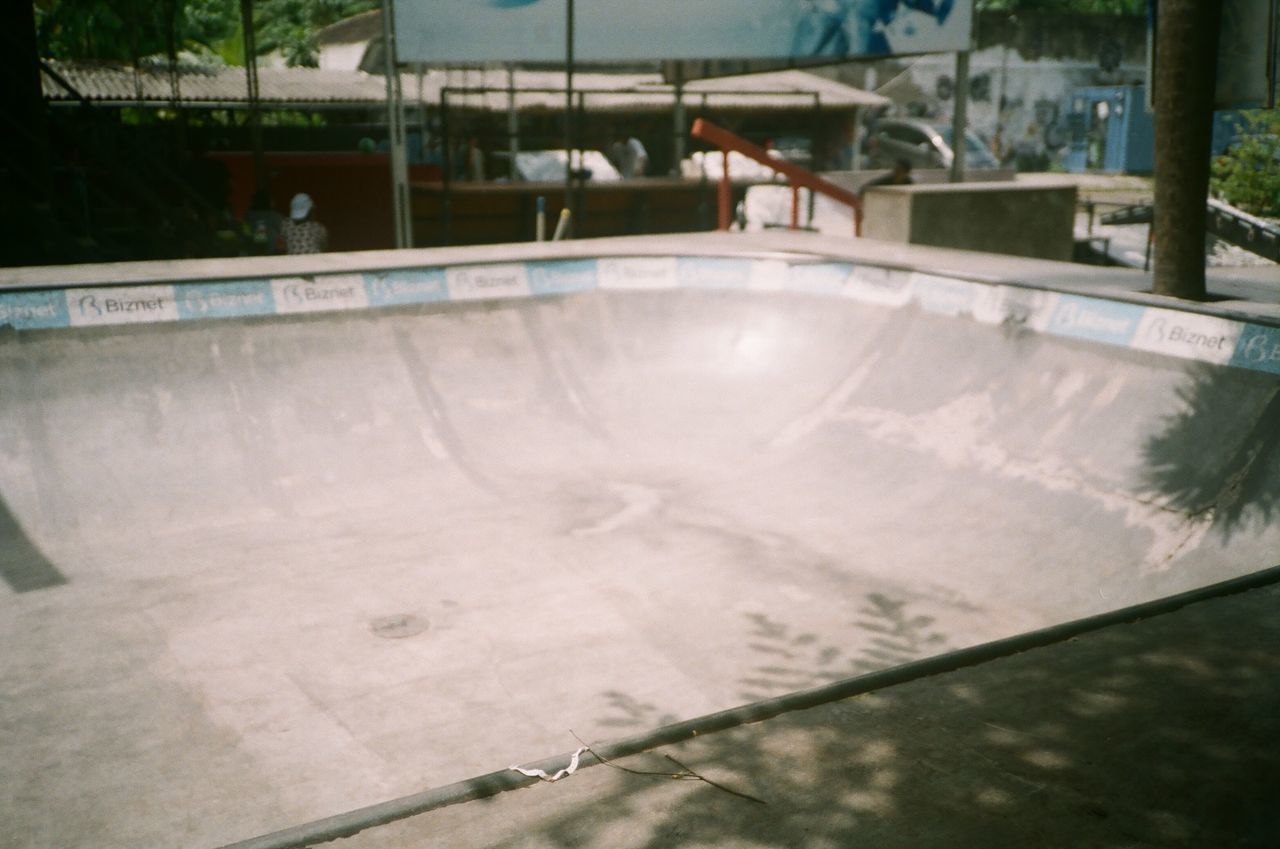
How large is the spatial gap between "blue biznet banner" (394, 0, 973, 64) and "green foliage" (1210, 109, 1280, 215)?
4211 millimetres

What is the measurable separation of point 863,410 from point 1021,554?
7.78 ft

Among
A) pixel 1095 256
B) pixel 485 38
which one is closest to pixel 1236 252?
pixel 1095 256

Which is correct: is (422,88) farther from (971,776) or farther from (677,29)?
(971,776)

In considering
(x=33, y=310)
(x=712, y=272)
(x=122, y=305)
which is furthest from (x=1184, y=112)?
(x=33, y=310)

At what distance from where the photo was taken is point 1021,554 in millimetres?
6965

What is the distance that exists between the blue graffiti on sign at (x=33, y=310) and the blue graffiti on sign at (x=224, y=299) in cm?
87

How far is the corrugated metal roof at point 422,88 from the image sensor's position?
837 inches

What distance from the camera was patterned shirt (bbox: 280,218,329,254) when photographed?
13055mm

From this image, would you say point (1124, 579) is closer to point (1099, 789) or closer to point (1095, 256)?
point (1099, 789)

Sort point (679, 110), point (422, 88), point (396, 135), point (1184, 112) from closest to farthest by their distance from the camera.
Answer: point (1184, 112), point (396, 135), point (679, 110), point (422, 88)

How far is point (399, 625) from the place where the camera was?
6316 mm

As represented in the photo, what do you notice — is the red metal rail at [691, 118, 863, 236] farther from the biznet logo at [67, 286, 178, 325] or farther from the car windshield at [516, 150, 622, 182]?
the car windshield at [516, 150, 622, 182]

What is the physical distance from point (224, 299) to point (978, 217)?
29.4ft

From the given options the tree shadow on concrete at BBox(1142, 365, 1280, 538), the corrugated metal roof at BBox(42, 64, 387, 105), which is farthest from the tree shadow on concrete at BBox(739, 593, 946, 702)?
the corrugated metal roof at BBox(42, 64, 387, 105)
